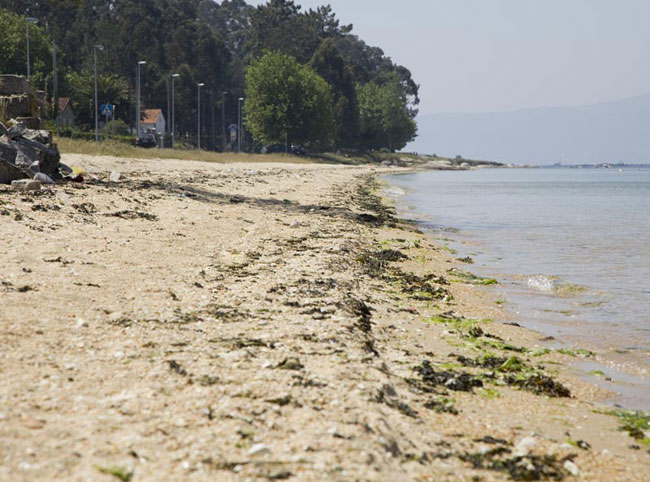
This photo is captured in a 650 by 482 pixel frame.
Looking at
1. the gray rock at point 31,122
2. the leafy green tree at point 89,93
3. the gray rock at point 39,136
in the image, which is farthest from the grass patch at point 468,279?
the leafy green tree at point 89,93

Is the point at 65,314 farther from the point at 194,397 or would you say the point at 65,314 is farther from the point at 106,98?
the point at 106,98

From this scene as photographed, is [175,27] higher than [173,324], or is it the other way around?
[175,27]

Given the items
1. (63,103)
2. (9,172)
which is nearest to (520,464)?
(9,172)

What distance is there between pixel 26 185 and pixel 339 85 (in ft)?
353

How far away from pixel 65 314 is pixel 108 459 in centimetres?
358

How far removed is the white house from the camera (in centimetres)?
10788

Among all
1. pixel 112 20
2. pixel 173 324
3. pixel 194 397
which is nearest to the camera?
pixel 194 397

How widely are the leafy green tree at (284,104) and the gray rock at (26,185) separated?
8151 cm

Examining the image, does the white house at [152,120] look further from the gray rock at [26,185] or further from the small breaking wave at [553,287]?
the small breaking wave at [553,287]

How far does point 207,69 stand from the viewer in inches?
4491

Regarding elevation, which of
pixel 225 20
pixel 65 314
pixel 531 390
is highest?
pixel 225 20

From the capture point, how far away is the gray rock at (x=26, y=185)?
17562 mm

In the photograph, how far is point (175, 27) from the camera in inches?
4648

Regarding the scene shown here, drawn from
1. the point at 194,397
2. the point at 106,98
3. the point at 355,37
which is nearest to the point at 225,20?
the point at 355,37
